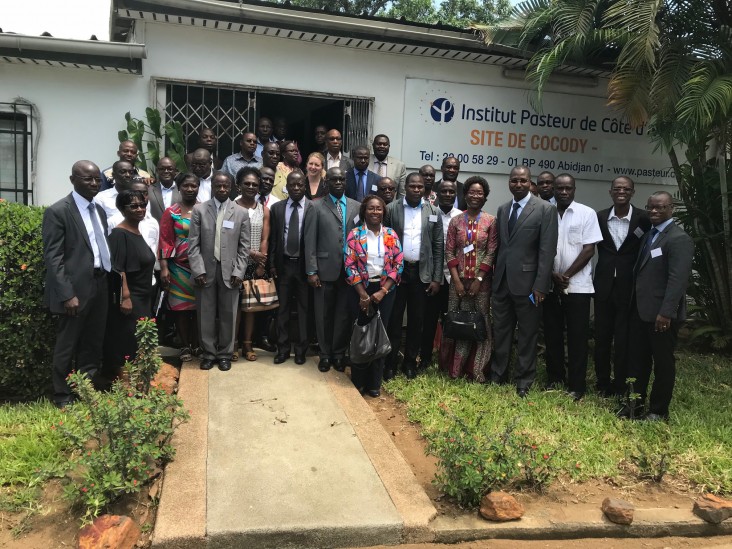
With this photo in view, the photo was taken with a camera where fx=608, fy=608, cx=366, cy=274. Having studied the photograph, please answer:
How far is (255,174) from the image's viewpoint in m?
5.52

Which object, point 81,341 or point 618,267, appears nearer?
point 81,341

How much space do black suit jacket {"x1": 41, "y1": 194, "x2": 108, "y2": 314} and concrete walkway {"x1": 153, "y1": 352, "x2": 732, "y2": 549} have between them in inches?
45.3

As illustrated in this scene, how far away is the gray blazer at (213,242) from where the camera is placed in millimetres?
5266

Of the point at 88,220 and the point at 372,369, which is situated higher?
the point at 88,220

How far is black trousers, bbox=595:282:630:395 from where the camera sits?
215 inches

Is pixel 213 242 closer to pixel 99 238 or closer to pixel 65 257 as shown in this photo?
pixel 99 238

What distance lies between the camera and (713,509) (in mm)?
3715

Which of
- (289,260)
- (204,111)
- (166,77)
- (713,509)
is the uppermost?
(166,77)

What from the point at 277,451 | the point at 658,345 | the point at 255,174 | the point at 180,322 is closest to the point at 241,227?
the point at 255,174

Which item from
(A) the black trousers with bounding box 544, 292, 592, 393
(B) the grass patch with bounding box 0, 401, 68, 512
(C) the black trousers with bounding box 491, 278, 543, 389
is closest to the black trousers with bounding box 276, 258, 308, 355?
(C) the black trousers with bounding box 491, 278, 543, 389

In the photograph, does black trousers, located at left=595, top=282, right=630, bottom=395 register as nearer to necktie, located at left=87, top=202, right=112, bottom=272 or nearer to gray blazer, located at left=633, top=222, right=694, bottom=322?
gray blazer, located at left=633, top=222, right=694, bottom=322

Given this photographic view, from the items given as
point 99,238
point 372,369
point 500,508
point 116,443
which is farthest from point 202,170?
point 500,508

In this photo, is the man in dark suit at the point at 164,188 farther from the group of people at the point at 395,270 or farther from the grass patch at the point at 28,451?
the grass patch at the point at 28,451

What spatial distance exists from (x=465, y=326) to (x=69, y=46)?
189 inches
